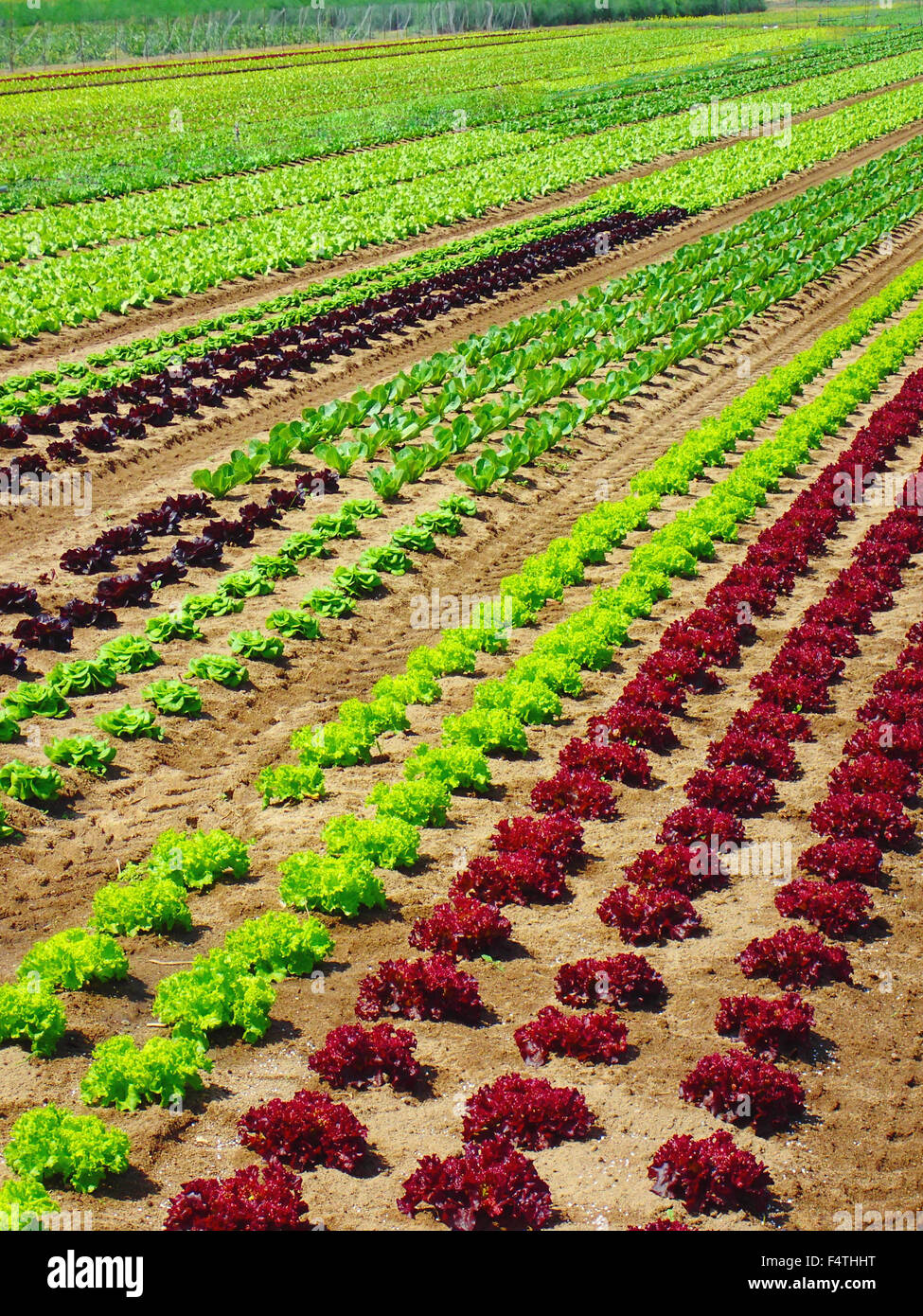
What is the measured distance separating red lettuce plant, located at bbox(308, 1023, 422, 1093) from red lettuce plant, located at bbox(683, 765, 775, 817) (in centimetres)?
324

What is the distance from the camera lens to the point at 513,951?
7551mm

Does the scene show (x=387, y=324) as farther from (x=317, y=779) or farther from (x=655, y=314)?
(x=317, y=779)

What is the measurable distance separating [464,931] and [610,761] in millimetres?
2361

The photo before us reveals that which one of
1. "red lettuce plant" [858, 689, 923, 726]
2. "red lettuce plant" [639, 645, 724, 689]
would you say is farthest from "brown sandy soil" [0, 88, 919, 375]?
"red lettuce plant" [858, 689, 923, 726]

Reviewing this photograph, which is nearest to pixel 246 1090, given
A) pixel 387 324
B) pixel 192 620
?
pixel 192 620

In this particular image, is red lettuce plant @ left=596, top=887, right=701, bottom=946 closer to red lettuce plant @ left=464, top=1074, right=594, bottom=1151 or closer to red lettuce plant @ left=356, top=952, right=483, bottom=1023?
red lettuce plant @ left=356, top=952, right=483, bottom=1023

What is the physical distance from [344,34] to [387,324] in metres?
66.9

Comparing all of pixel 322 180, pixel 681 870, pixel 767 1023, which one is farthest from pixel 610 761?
pixel 322 180

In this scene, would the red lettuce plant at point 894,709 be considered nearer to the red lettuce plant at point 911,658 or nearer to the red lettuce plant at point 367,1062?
the red lettuce plant at point 911,658

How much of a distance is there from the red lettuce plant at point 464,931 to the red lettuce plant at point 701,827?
5.05 ft

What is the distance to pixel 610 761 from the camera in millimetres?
9258

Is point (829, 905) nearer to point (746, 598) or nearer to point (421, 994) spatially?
point (421, 994)
